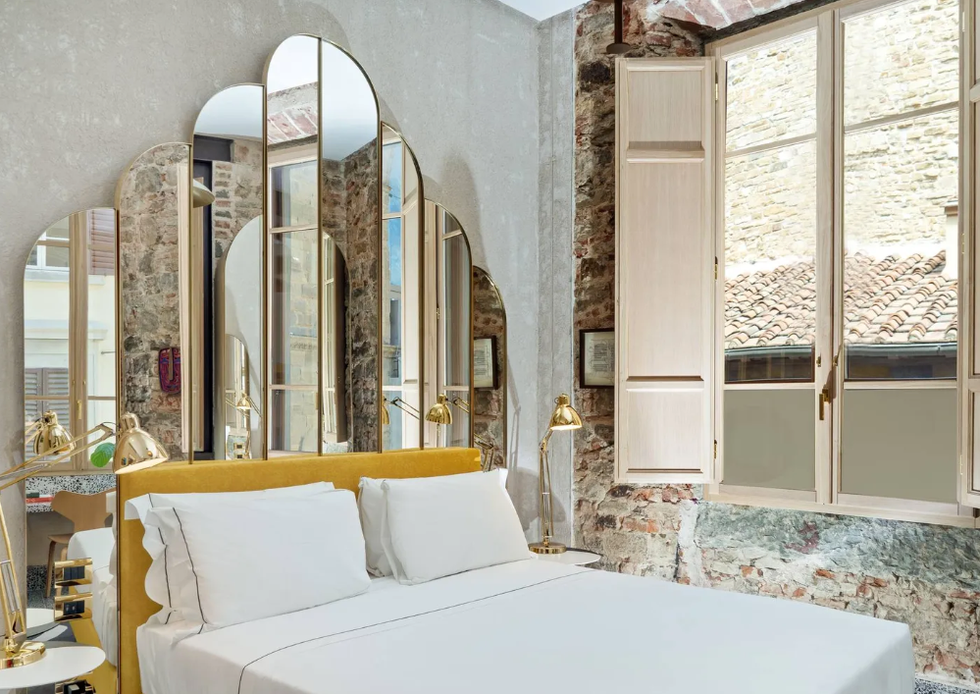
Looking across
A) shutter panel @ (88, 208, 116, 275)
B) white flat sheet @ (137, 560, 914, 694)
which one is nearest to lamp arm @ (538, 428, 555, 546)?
white flat sheet @ (137, 560, 914, 694)

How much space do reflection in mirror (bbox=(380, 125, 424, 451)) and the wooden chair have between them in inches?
48.1

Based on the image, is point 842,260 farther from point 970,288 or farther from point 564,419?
point 564,419

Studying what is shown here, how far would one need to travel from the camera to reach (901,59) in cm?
345

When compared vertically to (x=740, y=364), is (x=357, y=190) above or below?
above

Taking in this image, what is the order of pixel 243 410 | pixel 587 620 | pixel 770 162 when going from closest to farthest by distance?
pixel 587 620 → pixel 243 410 → pixel 770 162

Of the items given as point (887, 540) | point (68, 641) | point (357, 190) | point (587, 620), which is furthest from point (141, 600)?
point (887, 540)

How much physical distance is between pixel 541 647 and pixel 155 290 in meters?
1.77

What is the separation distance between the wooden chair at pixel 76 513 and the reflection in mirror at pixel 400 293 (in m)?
1.22

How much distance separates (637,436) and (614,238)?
3.46 ft

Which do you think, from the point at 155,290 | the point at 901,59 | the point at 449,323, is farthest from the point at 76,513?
the point at 901,59

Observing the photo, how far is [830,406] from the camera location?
11.8ft

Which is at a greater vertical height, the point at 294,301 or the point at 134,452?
the point at 294,301

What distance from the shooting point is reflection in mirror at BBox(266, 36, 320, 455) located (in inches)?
120

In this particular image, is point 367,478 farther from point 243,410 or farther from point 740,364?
point 740,364
